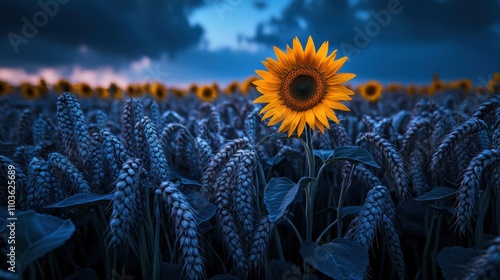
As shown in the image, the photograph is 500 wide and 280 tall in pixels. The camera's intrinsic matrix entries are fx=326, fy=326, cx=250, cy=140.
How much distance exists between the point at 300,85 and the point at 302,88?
36 millimetres

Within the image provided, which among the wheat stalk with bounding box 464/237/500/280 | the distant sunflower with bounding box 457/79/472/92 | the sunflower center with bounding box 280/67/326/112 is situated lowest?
the wheat stalk with bounding box 464/237/500/280

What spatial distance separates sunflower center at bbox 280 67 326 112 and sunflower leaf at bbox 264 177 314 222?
628mm

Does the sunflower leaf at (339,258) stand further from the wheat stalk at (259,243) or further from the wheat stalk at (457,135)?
the wheat stalk at (457,135)

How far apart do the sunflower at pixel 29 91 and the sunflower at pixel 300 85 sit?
13.1 m

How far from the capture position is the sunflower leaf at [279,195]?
195cm

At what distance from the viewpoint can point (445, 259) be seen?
7.19 ft

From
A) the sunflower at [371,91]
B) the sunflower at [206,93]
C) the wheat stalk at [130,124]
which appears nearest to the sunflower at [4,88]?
the sunflower at [206,93]

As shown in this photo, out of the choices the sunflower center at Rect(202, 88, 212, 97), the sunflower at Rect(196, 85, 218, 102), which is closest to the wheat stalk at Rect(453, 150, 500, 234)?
the sunflower at Rect(196, 85, 218, 102)

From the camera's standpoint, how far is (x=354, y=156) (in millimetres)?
2238

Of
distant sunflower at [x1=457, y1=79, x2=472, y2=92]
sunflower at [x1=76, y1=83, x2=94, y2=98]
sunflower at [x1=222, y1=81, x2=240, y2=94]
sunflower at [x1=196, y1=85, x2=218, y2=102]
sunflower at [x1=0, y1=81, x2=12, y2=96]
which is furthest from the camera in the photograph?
sunflower at [x1=222, y1=81, x2=240, y2=94]

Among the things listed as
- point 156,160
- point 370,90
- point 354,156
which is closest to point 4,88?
point 370,90

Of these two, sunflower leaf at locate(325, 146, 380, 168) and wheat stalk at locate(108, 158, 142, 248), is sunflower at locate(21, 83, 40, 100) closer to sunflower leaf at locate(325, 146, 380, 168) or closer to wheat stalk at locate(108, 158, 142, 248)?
wheat stalk at locate(108, 158, 142, 248)

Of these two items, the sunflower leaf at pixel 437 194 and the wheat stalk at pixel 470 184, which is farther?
the sunflower leaf at pixel 437 194

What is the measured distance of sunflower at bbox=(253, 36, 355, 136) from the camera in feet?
8.17
